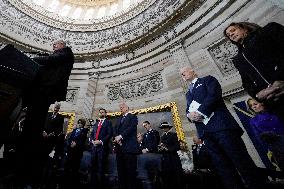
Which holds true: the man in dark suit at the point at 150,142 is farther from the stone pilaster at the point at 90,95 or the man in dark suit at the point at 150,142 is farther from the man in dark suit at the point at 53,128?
the stone pilaster at the point at 90,95

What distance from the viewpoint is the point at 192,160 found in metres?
6.36

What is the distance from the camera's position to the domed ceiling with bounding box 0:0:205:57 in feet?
31.5

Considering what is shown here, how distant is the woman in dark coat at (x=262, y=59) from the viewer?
6.59ft

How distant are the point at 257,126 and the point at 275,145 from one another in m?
0.45

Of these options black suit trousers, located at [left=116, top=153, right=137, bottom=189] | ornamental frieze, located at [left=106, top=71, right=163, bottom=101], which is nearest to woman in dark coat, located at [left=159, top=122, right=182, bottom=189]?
black suit trousers, located at [left=116, top=153, right=137, bottom=189]

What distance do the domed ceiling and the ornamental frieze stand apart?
204 centimetres

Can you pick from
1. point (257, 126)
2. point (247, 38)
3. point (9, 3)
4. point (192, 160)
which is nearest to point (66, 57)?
point (247, 38)

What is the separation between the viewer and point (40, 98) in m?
2.57

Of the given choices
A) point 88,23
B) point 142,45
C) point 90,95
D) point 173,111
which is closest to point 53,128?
point 173,111

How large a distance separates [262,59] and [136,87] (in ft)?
24.0

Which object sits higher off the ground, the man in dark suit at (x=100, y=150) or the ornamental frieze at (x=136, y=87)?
the ornamental frieze at (x=136, y=87)

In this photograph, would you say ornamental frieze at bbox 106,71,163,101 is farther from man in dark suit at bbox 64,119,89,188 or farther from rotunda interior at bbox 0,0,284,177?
man in dark suit at bbox 64,119,89,188

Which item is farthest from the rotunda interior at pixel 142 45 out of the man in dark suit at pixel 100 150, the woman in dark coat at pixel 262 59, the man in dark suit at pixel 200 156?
the woman in dark coat at pixel 262 59

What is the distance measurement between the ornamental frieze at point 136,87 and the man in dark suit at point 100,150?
12.5 feet
